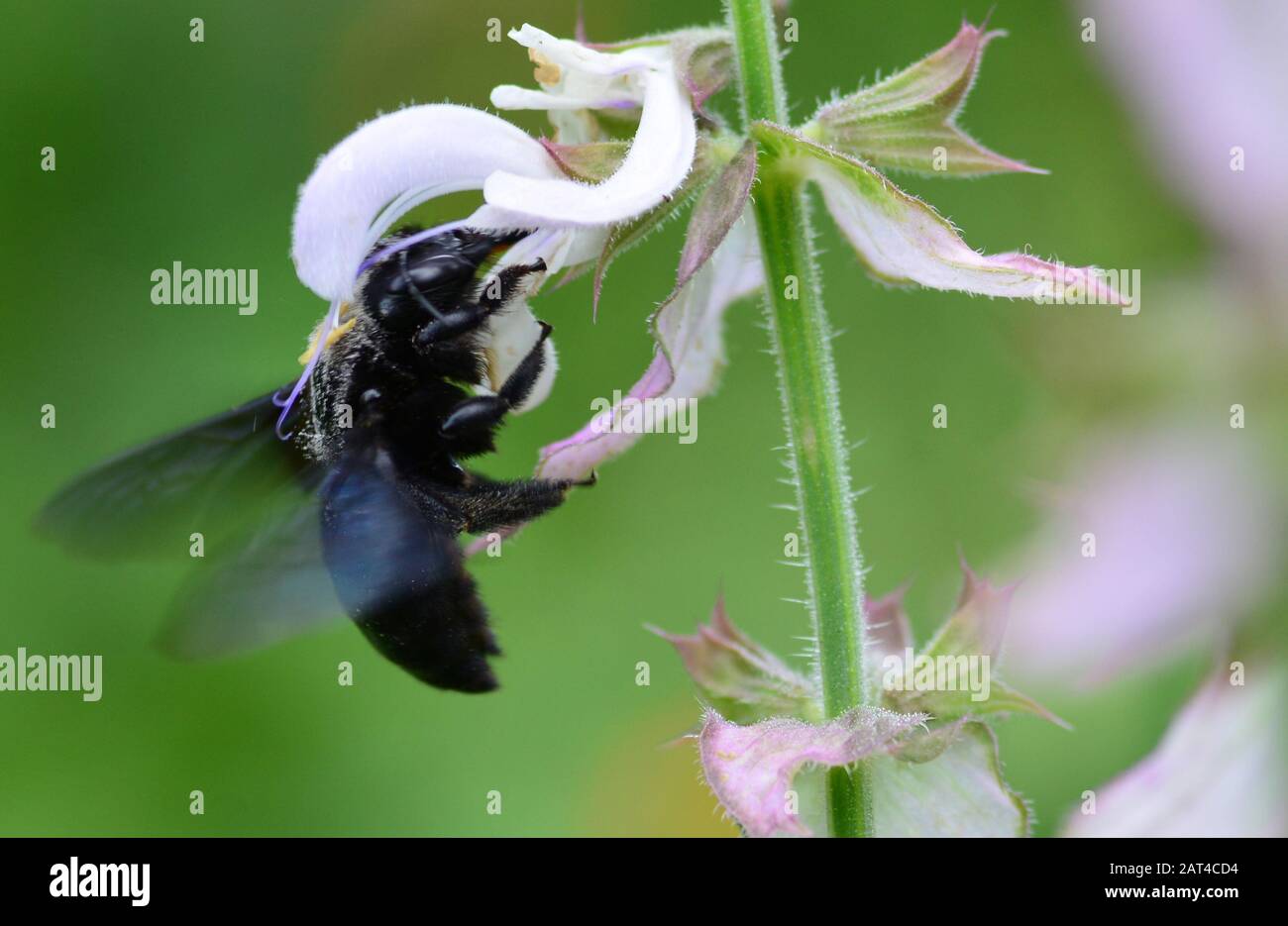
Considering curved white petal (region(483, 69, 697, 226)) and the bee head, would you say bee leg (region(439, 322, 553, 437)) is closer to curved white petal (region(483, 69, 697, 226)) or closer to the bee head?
the bee head

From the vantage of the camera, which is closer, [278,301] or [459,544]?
[459,544]

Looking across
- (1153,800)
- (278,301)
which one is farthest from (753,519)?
(1153,800)

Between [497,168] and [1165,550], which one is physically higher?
[497,168]

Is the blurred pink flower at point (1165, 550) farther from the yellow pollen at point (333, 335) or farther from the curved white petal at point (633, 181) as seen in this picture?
the yellow pollen at point (333, 335)

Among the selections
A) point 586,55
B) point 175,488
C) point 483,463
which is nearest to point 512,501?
point 175,488

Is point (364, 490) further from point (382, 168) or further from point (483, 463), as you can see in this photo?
point (483, 463)

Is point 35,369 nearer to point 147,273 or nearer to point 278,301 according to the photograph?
point 147,273

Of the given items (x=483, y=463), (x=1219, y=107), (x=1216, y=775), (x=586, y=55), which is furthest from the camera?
(x=483, y=463)
